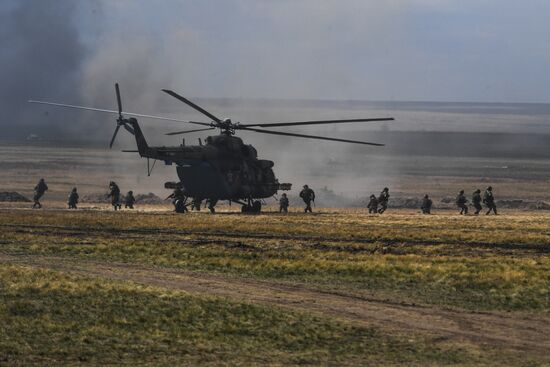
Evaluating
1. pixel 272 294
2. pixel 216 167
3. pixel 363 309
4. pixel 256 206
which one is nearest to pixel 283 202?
pixel 256 206

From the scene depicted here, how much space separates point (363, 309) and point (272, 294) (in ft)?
8.84

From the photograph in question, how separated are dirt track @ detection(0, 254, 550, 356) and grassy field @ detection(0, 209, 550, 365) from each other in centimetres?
6

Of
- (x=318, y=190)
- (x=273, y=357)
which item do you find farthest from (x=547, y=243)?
(x=318, y=190)

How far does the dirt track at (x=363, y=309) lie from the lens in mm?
23469

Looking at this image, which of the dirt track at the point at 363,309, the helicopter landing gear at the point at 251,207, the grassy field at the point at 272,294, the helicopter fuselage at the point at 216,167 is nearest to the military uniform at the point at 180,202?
the helicopter fuselage at the point at 216,167

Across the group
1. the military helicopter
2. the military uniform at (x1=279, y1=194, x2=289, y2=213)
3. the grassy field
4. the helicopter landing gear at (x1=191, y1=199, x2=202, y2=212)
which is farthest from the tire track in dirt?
the military uniform at (x1=279, y1=194, x2=289, y2=213)

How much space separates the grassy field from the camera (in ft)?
72.4

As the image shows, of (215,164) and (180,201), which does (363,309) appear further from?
(180,201)

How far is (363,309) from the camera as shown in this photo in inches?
1033

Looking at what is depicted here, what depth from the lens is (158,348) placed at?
2216 centimetres

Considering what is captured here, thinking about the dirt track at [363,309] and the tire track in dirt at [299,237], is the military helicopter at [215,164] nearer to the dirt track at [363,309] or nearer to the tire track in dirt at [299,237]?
the tire track in dirt at [299,237]

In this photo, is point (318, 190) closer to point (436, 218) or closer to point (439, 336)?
point (436, 218)

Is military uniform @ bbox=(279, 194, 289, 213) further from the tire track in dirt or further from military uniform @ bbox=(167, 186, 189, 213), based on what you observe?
the tire track in dirt

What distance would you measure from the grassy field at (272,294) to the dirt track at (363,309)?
0.06m
